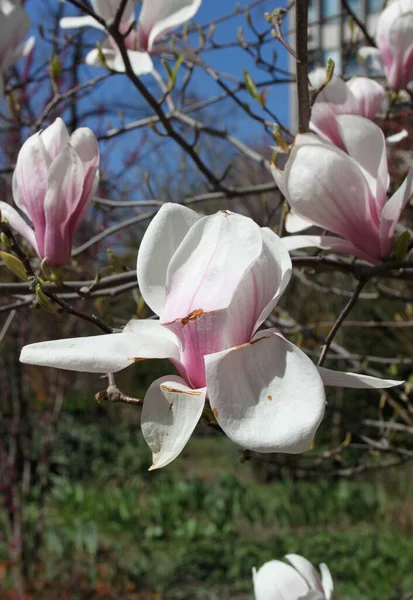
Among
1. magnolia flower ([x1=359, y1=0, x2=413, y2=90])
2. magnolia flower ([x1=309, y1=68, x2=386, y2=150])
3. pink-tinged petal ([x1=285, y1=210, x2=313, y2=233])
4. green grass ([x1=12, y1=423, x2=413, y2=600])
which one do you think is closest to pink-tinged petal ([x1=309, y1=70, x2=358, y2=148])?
magnolia flower ([x1=309, y1=68, x2=386, y2=150])

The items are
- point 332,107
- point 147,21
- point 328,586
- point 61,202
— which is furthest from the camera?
point 147,21

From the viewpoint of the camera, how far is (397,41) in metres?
1.12

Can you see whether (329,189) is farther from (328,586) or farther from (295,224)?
(328,586)

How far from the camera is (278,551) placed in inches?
158

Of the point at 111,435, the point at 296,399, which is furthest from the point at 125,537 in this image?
the point at 296,399

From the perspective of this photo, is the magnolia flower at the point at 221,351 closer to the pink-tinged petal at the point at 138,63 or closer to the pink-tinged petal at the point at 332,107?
the pink-tinged petal at the point at 332,107

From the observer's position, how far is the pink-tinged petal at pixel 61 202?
70 centimetres

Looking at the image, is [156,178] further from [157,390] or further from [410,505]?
[157,390]

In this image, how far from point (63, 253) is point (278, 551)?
145 inches

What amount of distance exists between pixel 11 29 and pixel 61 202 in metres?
0.56

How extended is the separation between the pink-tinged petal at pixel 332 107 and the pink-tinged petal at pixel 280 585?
598mm

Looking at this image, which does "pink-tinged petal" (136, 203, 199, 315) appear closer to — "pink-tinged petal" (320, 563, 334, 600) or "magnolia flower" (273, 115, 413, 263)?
"magnolia flower" (273, 115, 413, 263)

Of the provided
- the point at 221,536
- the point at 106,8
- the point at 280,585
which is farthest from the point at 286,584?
the point at 221,536

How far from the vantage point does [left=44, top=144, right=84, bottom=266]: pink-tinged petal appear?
0.70 m
